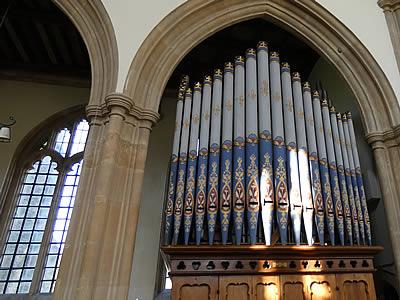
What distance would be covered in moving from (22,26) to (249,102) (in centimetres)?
530

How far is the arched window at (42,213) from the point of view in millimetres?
6637

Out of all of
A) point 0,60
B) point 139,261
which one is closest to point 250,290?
point 139,261

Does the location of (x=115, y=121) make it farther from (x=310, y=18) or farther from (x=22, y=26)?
(x=22, y=26)

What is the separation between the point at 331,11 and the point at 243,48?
2374 millimetres

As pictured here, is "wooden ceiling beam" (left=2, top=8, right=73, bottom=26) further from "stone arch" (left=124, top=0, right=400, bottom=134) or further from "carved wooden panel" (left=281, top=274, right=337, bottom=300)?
"carved wooden panel" (left=281, top=274, right=337, bottom=300)

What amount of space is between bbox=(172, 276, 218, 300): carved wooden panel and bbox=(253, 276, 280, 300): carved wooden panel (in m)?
0.42

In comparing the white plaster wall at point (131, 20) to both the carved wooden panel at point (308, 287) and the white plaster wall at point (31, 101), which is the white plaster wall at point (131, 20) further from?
the white plaster wall at point (31, 101)

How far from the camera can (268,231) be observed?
3.95 meters

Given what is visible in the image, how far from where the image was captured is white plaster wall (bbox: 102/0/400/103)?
4.86 metres

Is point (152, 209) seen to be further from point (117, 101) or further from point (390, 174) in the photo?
point (390, 174)

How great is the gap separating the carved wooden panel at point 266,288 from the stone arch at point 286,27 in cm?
246

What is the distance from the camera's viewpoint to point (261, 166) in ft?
14.4

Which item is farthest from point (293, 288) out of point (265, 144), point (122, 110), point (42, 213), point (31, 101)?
point (31, 101)

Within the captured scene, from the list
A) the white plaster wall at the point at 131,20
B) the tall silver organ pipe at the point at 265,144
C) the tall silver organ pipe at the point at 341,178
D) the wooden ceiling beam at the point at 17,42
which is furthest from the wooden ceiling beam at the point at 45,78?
the tall silver organ pipe at the point at 341,178
